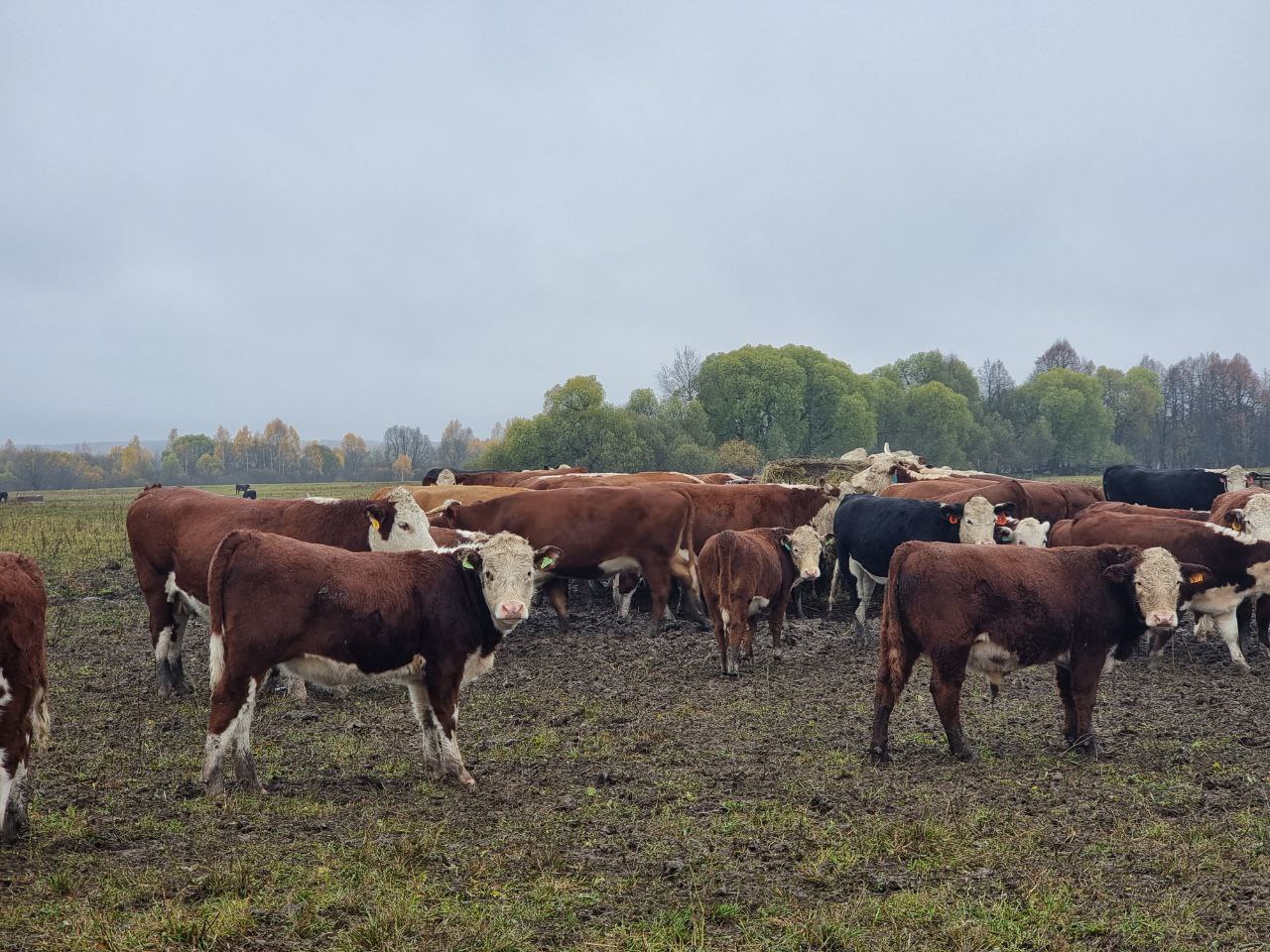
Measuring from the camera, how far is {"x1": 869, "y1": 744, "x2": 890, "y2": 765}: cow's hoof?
7.70 metres

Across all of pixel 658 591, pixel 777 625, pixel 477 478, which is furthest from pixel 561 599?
pixel 477 478

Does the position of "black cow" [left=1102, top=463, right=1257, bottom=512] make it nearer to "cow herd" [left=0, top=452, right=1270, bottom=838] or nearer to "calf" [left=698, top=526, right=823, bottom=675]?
"cow herd" [left=0, top=452, right=1270, bottom=838]

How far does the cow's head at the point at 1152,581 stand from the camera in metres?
7.96

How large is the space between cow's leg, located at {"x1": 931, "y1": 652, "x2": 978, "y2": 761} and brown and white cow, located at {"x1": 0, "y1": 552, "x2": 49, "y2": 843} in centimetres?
609

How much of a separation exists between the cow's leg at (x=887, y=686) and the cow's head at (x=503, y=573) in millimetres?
2844

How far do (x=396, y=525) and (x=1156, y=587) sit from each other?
743cm

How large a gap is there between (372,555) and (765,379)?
66.2m

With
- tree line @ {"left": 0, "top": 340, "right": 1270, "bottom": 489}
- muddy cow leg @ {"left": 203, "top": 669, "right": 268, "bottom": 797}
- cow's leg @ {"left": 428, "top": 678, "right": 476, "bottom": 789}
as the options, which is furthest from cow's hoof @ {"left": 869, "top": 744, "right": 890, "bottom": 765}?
tree line @ {"left": 0, "top": 340, "right": 1270, "bottom": 489}

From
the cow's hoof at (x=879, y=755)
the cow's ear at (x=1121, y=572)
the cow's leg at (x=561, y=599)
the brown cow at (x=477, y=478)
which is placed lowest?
the cow's hoof at (x=879, y=755)

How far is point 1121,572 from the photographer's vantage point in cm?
813

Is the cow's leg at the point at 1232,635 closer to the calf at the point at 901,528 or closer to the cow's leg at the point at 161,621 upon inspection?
the calf at the point at 901,528

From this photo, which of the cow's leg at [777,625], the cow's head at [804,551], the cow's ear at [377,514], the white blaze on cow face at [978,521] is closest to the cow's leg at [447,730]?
the cow's ear at [377,514]

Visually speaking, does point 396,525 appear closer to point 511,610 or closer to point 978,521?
point 511,610

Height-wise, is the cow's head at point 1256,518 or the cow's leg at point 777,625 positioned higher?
the cow's head at point 1256,518
